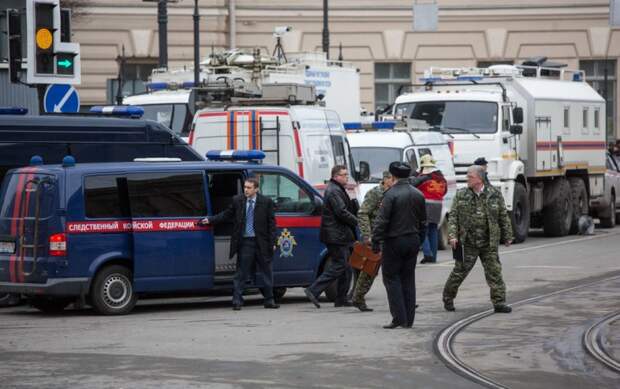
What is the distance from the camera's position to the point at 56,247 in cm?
1697

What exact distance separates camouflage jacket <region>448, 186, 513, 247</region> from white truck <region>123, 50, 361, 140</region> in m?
10.4

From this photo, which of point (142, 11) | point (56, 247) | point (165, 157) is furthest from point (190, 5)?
point (56, 247)

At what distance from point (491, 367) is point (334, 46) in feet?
113

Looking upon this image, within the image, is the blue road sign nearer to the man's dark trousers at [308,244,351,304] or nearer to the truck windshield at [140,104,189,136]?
the man's dark trousers at [308,244,351,304]

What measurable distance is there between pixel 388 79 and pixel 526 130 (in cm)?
1532

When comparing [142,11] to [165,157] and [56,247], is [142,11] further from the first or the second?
[56,247]

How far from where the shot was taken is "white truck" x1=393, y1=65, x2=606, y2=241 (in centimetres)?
3039

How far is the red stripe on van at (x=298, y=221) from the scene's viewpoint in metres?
18.7

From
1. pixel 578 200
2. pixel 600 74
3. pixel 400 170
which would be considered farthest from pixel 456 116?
pixel 600 74

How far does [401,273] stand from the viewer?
16.2m

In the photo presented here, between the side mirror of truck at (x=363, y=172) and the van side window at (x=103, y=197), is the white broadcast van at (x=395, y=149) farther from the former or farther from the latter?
the van side window at (x=103, y=197)

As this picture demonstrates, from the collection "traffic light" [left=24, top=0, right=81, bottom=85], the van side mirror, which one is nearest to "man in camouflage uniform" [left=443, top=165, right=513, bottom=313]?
"traffic light" [left=24, top=0, right=81, bottom=85]

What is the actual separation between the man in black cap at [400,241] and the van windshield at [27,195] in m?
3.60

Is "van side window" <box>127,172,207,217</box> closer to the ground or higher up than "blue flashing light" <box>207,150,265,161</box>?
closer to the ground
